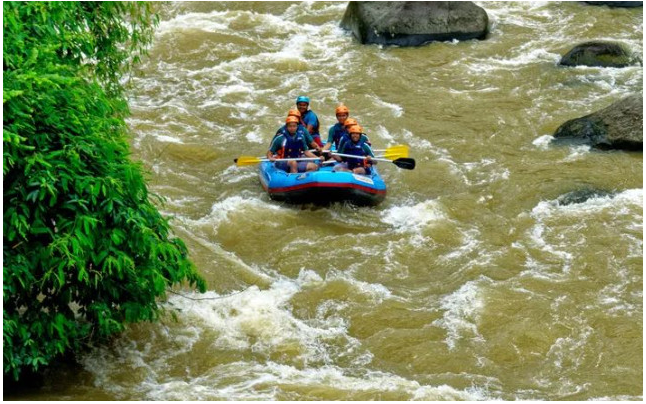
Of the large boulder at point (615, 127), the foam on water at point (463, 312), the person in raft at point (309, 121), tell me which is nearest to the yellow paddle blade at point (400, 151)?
the person in raft at point (309, 121)

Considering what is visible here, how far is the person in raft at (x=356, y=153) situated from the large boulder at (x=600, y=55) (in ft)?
18.2

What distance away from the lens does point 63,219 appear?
271 inches

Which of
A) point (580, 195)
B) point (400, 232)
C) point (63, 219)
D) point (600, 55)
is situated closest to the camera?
point (63, 219)

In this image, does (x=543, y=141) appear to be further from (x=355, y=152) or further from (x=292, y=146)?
(x=292, y=146)

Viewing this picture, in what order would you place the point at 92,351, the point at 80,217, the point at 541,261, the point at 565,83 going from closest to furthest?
the point at 80,217 → the point at 92,351 → the point at 541,261 → the point at 565,83

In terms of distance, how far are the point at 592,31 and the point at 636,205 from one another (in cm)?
696

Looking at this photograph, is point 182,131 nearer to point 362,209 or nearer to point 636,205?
point 362,209

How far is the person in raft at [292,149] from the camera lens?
11969 mm

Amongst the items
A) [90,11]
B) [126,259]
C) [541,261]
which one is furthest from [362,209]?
[126,259]

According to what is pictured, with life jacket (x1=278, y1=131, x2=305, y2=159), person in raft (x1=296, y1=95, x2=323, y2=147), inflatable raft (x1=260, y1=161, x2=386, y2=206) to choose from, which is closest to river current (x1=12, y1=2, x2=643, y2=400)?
inflatable raft (x1=260, y1=161, x2=386, y2=206)

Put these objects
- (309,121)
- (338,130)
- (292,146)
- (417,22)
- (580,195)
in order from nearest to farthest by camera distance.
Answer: (580,195) < (292,146) < (338,130) < (309,121) < (417,22)

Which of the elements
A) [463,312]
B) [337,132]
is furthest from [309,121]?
[463,312]

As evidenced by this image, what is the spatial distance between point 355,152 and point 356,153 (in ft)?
0.06

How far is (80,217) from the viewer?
686 centimetres
